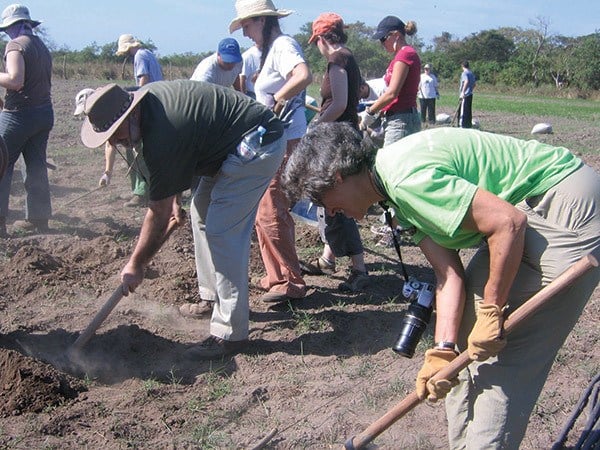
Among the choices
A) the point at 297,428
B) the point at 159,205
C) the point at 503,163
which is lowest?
the point at 297,428

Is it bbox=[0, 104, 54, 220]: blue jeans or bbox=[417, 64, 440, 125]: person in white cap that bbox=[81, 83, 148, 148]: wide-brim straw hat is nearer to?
bbox=[0, 104, 54, 220]: blue jeans

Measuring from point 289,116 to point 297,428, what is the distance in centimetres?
246

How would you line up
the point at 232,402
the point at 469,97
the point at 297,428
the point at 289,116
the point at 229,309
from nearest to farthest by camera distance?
1. the point at 297,428
2. the point at 232,402
3. the point at 229,309
4. the point at 289,116
5. the point at 469,97

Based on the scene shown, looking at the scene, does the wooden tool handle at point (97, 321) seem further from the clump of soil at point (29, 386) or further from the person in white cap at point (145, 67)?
the person in white cap at point (145, 67)

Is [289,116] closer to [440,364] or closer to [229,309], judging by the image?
[229,309]

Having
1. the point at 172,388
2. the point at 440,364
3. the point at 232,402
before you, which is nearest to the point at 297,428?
the point at 232,402

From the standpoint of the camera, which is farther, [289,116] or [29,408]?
[289,116]

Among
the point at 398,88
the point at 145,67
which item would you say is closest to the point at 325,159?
the point at 398,88

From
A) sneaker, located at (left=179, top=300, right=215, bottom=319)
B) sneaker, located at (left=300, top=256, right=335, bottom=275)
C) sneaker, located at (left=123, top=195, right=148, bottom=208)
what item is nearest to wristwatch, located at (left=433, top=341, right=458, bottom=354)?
sneaker, located at (left=179, top=300, right=215, bottom=319)

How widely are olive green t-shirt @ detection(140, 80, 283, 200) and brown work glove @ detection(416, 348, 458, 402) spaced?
1.74 meters

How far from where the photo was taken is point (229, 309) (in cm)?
430

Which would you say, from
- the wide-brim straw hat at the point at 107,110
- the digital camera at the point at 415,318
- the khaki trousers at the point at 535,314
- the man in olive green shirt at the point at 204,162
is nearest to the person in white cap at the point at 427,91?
the man in olive green shirt at the point at 204,162

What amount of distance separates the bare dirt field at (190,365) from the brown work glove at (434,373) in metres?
0.98

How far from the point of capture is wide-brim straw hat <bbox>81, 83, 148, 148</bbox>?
353 centimetres
